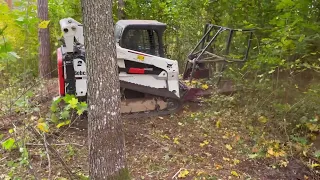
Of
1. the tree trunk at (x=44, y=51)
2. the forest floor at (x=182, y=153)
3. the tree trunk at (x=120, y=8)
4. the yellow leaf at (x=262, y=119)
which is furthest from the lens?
the tree trunk at (x=120, y=8)

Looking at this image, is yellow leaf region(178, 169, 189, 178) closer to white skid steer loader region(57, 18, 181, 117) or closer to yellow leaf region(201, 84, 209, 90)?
white skid steer loader region(57, 18, 181, 117)

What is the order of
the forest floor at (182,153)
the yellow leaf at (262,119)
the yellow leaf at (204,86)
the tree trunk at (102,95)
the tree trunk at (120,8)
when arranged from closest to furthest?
1. the tree trunk at (102,95)
2. the forest floor at (182,153)
3. the yellow leaf at (262,119)
4. the yellow leaf at (204,86)
5. the tree trunk at (120,8)

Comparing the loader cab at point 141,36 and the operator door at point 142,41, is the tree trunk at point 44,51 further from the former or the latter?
the operator door at point 142,41

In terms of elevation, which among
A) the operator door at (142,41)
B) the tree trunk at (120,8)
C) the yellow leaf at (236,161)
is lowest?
the yellow leaf at (236,161)

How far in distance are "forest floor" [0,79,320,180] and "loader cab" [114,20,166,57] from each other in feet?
4.87

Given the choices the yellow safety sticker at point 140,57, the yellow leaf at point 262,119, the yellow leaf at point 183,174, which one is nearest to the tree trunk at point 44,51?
the yellow safety sticker at point 140,57

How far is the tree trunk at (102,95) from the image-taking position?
3.42m

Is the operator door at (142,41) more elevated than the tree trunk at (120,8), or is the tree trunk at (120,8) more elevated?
the tree trunk at (120,8)

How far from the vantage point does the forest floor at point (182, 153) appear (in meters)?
4.55

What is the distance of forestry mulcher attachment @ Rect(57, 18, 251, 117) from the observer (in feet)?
19.6

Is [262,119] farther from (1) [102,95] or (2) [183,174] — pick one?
(1) [102,95]

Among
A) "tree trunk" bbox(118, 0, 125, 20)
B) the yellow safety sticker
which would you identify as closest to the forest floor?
the yellow safety sticker

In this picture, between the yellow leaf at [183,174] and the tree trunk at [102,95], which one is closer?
the tree trunk at [102,95]

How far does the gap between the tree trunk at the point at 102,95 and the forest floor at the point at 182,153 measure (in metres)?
0.69
